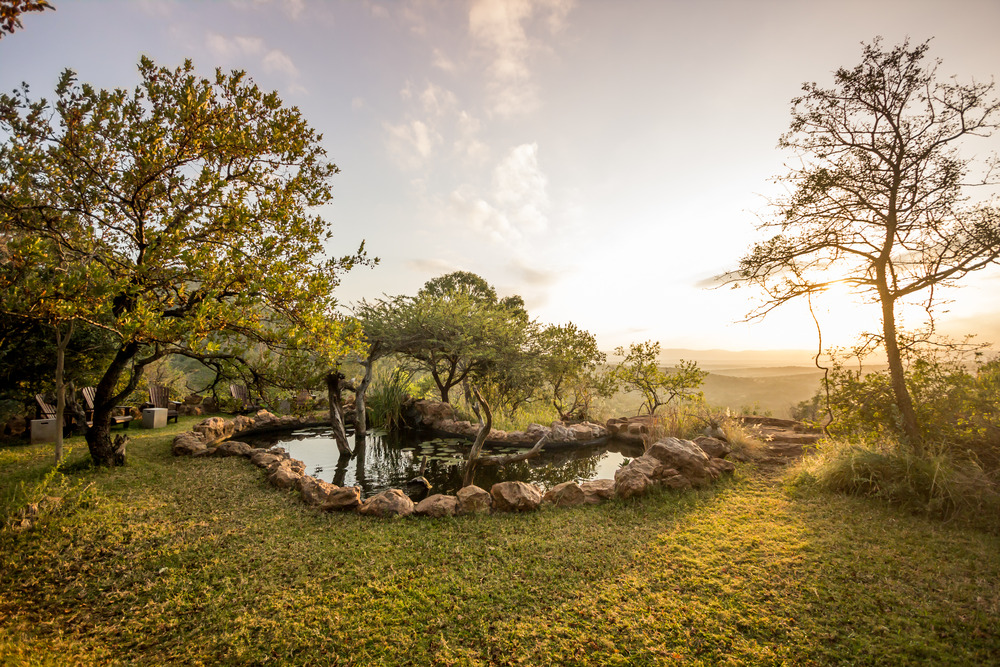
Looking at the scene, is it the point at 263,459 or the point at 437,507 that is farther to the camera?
the point at 263,459

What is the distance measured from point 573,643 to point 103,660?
3.13 metres

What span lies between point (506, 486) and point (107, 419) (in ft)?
21.6

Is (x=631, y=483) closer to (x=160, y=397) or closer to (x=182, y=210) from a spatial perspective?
(x=182, y=210)

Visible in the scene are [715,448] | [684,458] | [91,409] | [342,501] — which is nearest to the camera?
[342,501]

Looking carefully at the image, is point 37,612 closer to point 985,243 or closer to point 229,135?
point 229,135

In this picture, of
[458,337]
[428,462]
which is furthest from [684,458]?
[458,337]

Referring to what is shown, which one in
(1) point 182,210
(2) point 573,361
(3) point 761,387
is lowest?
(3) point 761,387

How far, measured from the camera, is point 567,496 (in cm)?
564

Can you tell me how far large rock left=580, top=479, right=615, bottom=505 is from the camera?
224 inches

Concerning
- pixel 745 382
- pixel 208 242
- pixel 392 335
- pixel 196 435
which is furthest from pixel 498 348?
pixel 745 382

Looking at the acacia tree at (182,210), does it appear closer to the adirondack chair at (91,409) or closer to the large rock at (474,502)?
the large rock at (474,502)

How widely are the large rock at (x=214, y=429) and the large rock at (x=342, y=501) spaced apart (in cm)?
530

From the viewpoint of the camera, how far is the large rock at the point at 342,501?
17.1ft

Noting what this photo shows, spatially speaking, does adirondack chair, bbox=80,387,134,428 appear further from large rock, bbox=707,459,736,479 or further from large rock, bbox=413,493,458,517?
large rock, bbox=707,459,736,479
